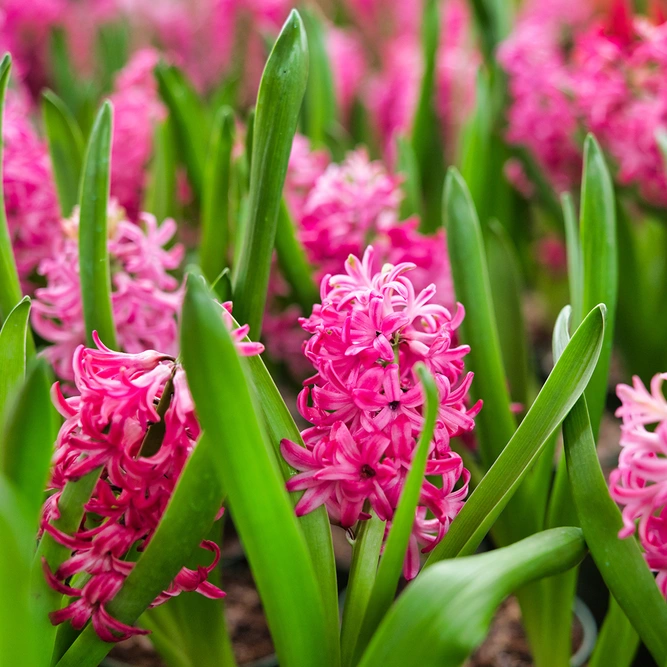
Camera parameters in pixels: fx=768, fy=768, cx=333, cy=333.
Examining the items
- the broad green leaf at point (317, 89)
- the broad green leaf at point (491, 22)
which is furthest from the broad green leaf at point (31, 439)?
the broad green leaf at point (491, 22)

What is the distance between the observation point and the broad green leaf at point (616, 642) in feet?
1.77

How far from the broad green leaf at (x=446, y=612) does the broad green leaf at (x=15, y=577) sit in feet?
0.54

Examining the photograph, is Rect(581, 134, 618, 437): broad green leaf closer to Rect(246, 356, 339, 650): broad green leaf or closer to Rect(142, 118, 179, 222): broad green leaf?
Rect(246, 356, 339, 650): broad green leaf

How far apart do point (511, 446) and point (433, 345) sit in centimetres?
8

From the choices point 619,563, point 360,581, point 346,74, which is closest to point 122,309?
point 360,581

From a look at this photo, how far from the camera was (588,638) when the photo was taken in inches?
29.1

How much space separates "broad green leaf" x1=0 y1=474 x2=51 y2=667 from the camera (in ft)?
1.07

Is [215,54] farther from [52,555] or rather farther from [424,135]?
[52,555]

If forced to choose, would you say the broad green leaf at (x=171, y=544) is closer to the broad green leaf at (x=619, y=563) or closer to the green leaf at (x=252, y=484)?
the green leaf at (x=252, y=484)

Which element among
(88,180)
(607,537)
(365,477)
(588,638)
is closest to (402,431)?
(365,477)

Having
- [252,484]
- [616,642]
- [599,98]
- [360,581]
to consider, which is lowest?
[616,642]

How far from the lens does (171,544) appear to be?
39 cm

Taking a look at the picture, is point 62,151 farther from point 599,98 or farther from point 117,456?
point 599,98

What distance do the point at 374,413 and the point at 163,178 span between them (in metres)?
0.57
